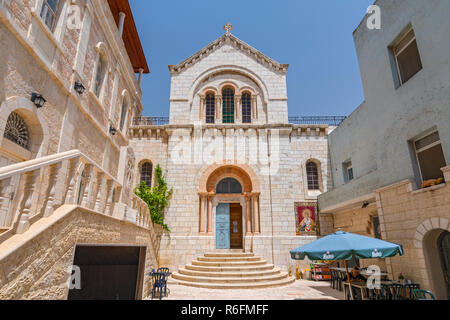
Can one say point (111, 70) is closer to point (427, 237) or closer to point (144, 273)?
point (144, 273)

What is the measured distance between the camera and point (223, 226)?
14906mm

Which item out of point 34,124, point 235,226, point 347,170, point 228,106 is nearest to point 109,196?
point 34,124

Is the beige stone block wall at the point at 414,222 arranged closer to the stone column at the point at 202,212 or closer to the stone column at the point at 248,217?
the stone column at the point at 248,217

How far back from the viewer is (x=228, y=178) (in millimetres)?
15828

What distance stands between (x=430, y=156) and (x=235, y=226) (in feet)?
34.3

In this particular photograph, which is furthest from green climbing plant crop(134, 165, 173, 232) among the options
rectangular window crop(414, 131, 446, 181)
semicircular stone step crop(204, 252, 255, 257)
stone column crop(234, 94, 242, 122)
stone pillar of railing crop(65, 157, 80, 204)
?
rectangular window crop(414, 131, 446, 181)

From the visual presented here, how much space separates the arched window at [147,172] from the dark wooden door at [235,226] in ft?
18.0

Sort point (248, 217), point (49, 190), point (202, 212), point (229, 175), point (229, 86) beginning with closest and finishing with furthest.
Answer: point (49, 190), point (202, 212), point (248, 217), point (229, 175), point (229, 86)

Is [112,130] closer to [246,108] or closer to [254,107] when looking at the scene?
[246,108]

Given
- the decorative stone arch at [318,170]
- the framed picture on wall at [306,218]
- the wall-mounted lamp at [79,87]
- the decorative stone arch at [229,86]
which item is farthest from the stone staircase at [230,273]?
the decorative stone arch at [229,86]

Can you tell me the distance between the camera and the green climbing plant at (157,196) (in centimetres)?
1415

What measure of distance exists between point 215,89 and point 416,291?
47.8 ft

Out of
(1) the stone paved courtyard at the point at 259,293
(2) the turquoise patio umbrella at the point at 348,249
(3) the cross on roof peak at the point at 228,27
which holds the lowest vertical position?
(1) the stone paved courtyard at the point at 259,293

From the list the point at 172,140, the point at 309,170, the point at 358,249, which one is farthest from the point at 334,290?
the point at 172,140
